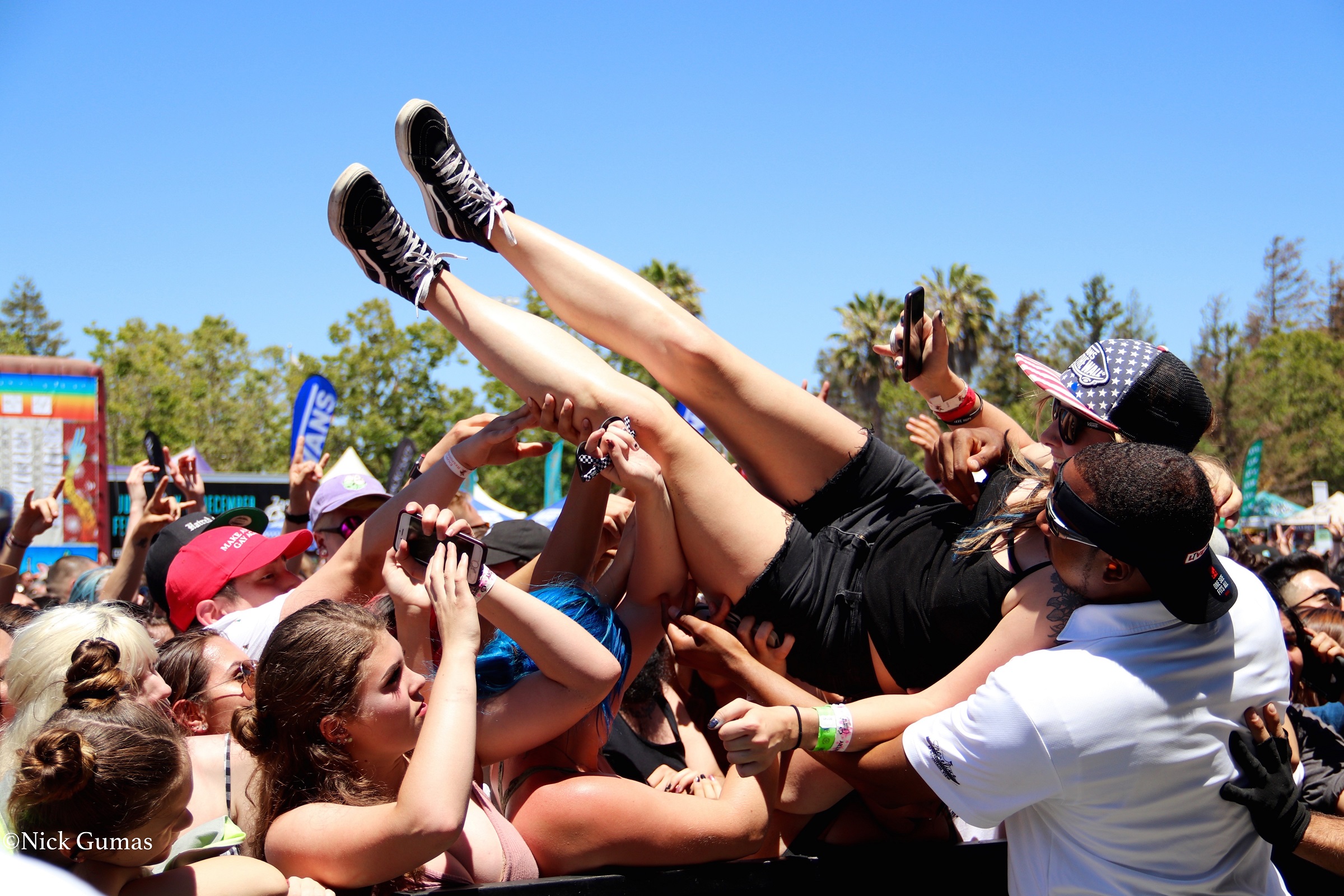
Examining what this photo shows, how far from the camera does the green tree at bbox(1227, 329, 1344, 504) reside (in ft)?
84.1

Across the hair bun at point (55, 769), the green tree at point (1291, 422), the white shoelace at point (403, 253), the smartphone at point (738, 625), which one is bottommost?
the green tree at point (1291, 422)

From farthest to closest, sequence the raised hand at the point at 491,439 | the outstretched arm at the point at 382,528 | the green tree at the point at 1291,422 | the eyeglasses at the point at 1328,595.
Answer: the green tree at the point at 1291,422 → the eyeglasses at the point at 1328,595 → the raised hand at the point at 491,439 → the outstretched arm at the point at 382,528

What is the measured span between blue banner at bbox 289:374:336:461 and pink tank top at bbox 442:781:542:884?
7237 millimetres

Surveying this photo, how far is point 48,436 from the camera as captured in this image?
8.85 meters

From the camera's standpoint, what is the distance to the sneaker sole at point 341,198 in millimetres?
3020

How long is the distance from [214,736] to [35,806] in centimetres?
73

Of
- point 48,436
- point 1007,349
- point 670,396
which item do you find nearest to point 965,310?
point 1007,349

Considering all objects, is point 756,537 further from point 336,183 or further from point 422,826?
point 336,183

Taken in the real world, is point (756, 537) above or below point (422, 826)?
above

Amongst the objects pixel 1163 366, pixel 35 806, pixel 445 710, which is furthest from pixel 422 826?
pixel 1163 366

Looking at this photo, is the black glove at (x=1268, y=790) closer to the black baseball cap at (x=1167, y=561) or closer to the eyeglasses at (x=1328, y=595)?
the black baseball cap at (x=1167, y=561)

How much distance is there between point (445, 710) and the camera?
Result: 6.38ft

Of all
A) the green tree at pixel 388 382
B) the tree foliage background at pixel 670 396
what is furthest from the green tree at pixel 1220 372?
the green tree at pixel 388 382

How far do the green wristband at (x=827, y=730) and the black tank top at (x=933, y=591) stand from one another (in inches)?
22.0
